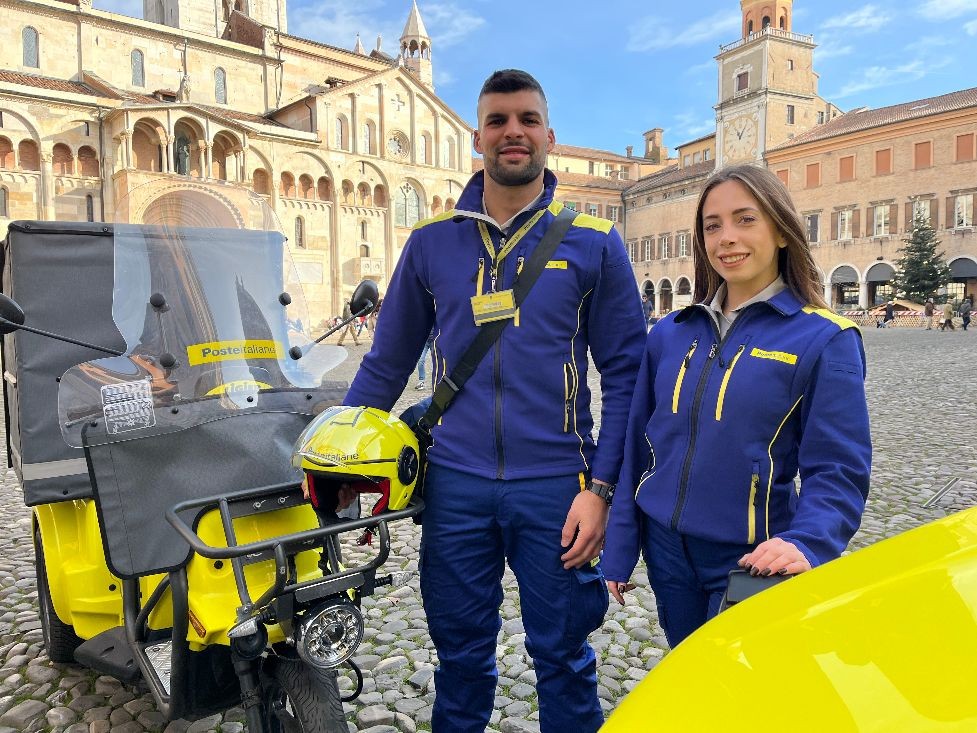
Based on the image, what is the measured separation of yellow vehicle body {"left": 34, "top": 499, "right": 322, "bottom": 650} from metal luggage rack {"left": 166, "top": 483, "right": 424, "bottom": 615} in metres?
0.06

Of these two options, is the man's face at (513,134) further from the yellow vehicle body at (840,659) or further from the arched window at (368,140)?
the arched window at (368,140)

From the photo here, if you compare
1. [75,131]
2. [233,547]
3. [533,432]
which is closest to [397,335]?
[533,432]

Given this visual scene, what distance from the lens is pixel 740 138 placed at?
59.7 meters

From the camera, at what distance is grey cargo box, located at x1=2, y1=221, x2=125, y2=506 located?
9.64 feet

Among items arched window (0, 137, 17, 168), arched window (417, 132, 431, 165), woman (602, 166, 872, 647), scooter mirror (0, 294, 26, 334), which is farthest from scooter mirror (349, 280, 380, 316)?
arched window (417, 132, 431, 165)

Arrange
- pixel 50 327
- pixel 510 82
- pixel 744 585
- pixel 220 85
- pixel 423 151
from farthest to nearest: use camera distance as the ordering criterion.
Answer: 1. pixel 423 151
2. pixel 220 85
3. pixel 50 327
4. pixel 510 82
5. pixel 744 585

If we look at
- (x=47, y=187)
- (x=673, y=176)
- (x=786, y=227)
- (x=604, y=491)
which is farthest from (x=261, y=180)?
(x=786, y=227)

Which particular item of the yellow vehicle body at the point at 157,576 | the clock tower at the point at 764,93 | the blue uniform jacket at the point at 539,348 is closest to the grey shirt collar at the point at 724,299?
the blue uniform jacket at the point at 539,348

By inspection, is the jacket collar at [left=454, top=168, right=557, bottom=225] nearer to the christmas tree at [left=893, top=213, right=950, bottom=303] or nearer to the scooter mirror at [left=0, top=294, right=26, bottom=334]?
the scooter mirror at [left=0, top=294, right=26, bottom=334]

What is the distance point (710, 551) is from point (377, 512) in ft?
2.88

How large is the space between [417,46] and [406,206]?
56.1ft

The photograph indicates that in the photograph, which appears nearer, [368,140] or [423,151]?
[368,140]

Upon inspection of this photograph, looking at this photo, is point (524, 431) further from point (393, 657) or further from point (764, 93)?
point (764, 93)

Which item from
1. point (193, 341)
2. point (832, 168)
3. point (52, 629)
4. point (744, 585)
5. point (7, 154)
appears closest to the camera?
point (744, 585)
